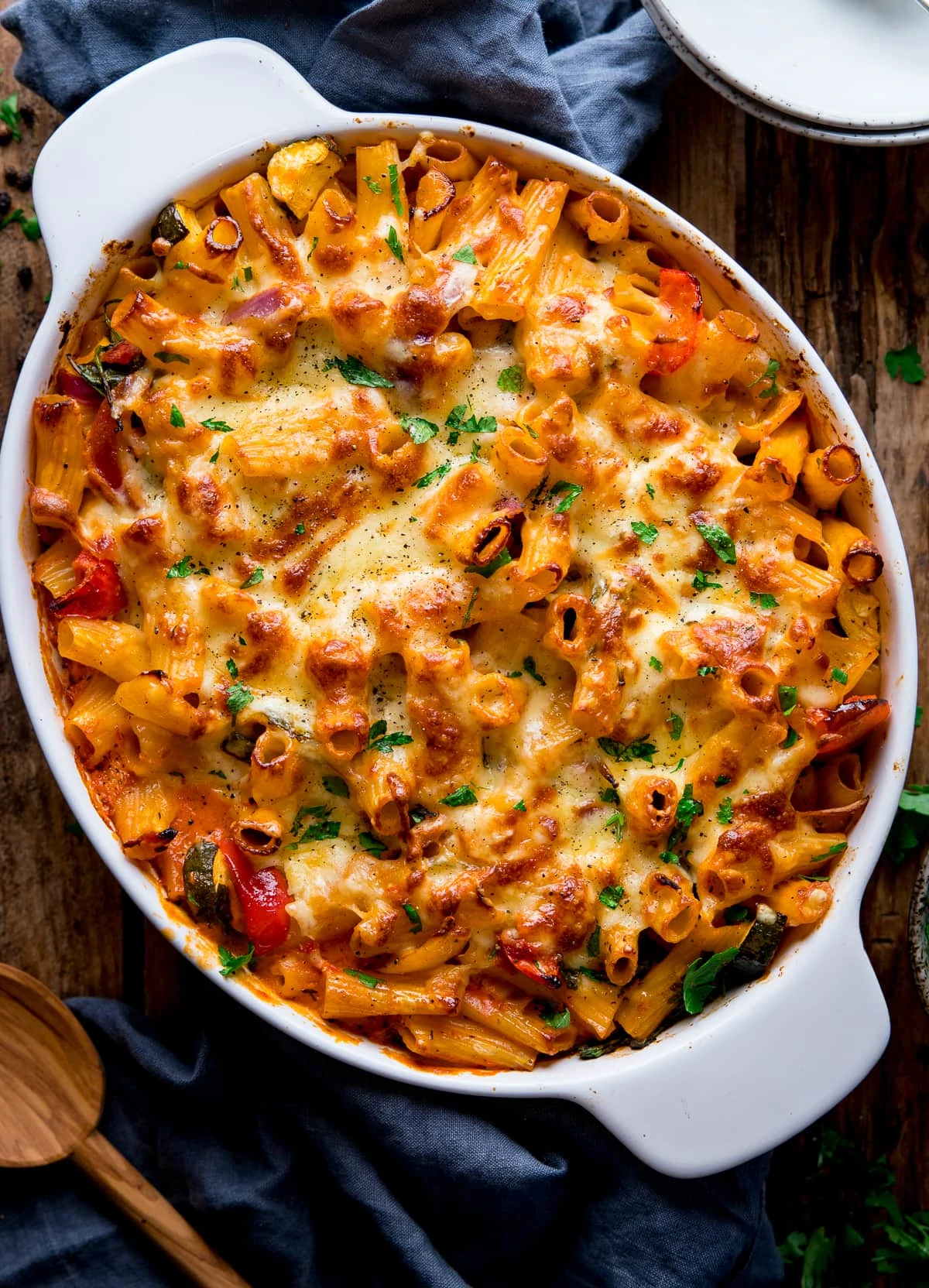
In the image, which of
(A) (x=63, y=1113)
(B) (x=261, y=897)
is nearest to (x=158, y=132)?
(B) (x=261, y=897)

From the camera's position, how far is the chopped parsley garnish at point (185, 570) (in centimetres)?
Result: 273

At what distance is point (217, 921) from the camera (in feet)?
9.11

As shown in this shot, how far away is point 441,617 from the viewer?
8.82ft

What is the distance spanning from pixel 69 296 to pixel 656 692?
160 cm

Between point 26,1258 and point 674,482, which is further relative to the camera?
point 26,1258

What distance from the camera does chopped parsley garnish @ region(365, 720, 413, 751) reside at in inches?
108

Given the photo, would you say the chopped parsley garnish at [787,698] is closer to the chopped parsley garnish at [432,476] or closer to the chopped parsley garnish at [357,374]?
the chopped parsley garnish at [432,476]

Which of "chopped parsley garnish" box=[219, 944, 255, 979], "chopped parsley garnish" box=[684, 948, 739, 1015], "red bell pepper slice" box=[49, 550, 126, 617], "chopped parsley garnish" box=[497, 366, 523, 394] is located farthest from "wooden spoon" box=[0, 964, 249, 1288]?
"chopped parsley garnish" box=[497, 366, 523, 394]

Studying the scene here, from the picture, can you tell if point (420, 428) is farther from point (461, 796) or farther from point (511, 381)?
point (461, 796)

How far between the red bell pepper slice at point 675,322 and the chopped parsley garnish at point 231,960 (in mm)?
1592

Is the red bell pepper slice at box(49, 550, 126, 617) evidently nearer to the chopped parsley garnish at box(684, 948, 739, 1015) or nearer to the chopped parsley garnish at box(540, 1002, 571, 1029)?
the chopped parsley garnish at box(540, 1002, 571, 1029)

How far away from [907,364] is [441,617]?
1.62m

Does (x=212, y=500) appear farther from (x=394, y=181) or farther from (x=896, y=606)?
(x=896, y=606)

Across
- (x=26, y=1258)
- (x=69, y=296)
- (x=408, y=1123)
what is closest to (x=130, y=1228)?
(x=26, y=1258)
